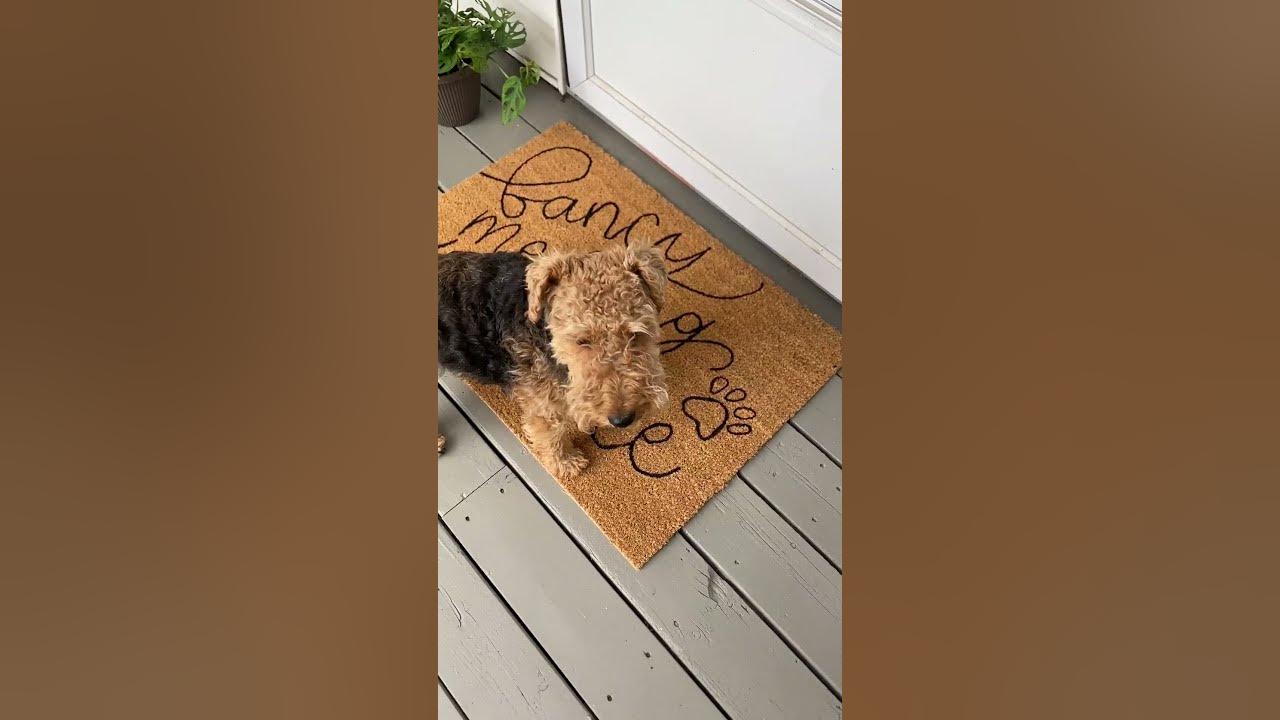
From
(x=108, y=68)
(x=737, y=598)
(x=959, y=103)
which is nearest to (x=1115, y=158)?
(x=959, y=103)

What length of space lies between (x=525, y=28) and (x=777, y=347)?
1189 millimetres

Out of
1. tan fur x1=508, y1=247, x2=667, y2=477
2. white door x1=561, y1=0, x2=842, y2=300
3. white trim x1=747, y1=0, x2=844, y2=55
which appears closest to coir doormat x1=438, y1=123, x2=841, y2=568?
white door x1=561, y1=0, x2=842, y2=300

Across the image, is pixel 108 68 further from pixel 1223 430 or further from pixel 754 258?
pixel 754 258

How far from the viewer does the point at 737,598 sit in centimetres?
176

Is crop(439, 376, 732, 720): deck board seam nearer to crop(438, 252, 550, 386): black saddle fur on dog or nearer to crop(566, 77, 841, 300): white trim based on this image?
crop(438, 252, 550, 386): black saddle fur on dog

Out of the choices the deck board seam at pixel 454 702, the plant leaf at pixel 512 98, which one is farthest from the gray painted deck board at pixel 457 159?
the deck board seam at pixel 454 702

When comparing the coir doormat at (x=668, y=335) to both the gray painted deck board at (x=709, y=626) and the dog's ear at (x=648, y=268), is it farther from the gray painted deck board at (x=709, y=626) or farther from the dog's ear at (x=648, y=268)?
the dog's ear at (x=648, y=268)

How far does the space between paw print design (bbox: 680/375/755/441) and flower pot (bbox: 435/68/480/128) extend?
40.5 inches

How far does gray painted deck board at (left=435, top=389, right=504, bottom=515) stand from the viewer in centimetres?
193

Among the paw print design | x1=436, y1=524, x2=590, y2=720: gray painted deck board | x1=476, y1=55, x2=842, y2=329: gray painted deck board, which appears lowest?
x1=436, y1=524, x2=590, y2=720: gray painted deck board

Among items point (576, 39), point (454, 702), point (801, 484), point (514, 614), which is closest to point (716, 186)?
point (576, 39)

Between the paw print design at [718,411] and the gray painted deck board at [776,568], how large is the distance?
4.9 inches

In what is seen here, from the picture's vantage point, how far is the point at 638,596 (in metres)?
1.78

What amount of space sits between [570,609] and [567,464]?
0.30 meters
